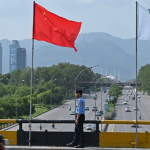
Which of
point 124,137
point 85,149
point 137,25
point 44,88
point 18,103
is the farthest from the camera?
point 44,88

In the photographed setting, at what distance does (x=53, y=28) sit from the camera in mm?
13258

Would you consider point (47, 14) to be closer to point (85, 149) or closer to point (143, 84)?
point (85, 149)

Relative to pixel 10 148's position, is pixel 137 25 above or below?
above

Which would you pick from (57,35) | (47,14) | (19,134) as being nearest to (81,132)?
(19,134)

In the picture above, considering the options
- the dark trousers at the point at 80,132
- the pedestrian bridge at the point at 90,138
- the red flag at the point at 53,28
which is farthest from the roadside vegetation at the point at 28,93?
the dark trousers at the point at 80,132

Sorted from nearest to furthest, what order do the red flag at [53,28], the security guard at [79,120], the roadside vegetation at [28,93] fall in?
1. the security guard at [79,120]
2. the red flag at [53,28]
3. the roadside vegetation at [28,93]

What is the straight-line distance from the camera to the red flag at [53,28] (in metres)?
13.2

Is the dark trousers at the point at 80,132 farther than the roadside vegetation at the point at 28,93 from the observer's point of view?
No

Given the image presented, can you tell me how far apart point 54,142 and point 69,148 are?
1158 millimetres

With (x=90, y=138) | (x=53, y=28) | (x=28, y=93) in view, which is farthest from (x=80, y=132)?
(x=28, y=93)

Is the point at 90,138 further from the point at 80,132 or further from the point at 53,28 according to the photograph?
the point at 53,28

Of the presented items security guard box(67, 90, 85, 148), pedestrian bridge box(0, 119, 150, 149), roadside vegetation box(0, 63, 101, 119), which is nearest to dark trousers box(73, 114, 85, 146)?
security guard box(67, 90, 85, 148)

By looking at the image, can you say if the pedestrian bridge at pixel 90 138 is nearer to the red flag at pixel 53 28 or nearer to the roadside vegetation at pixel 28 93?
the red flag at pixel 53 28

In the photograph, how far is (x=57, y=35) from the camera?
13234 mm
